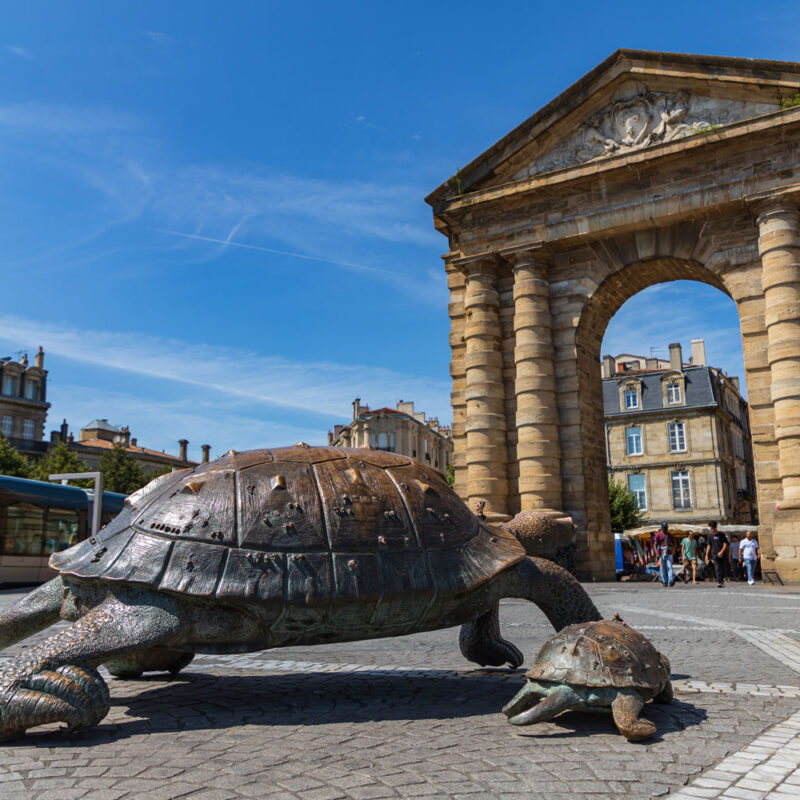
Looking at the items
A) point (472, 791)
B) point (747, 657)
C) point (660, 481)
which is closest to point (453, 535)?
point (472, 791)

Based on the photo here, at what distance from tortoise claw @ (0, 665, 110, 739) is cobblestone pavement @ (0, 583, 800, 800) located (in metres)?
0.11

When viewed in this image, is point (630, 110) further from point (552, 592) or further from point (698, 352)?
point (698, 352)

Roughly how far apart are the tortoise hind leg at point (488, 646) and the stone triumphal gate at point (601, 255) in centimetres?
1350

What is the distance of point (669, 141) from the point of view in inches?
738

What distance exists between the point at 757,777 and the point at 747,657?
3.79 meters

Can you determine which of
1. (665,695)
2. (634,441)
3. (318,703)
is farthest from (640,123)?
(634,441)

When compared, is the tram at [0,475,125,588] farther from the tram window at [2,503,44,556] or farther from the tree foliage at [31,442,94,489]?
the tree foliage at [31,442,94,489]

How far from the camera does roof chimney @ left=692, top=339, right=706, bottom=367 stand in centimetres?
5191

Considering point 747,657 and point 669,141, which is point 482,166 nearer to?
point 669,141

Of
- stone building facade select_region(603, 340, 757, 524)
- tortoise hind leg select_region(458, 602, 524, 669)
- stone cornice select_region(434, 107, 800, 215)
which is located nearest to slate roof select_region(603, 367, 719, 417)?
stone building facade select_region(603, 340, 757, 524)

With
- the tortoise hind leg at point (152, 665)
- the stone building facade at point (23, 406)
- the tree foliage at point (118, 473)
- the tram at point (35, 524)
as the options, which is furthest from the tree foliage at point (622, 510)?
the stone building facade at point (23, 406)

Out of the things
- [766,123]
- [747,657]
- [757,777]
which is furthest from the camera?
[766,123]

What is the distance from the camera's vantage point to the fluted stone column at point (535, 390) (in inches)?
784

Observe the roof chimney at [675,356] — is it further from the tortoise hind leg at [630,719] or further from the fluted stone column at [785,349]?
the tortoise hind leg at [630,719]
